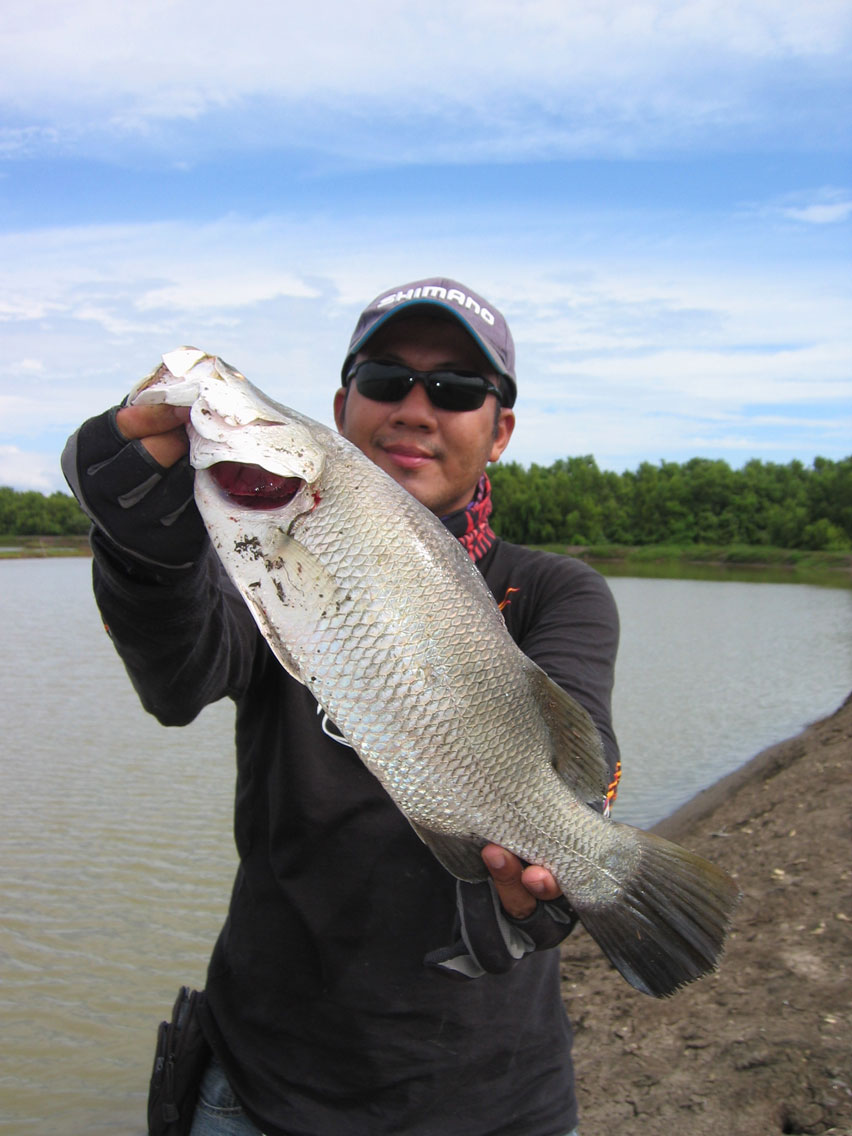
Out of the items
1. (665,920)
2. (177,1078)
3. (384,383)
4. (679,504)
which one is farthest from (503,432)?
(679,504)

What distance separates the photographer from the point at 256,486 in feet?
6.29

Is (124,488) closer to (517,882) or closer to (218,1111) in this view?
(517,882)

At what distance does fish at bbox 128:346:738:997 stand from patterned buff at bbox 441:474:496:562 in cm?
66

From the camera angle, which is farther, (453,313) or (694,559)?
(694,559)

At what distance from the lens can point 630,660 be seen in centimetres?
2058

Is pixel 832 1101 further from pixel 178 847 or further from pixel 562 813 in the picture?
pixel 178 847

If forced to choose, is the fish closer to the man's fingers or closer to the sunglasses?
the man's fingers

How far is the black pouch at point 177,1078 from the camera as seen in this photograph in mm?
2281

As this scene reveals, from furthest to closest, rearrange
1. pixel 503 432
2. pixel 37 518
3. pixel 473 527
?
pixel 37 518 < pixel 503 432 < pixel 473 527

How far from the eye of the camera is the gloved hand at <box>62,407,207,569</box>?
183 cm

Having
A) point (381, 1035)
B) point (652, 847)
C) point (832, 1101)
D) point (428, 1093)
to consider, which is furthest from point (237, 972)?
point (832, 1101)

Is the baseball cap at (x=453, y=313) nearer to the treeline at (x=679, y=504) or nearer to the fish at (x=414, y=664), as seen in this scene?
the fish at (x=414, y=664)

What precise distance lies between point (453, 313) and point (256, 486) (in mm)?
901

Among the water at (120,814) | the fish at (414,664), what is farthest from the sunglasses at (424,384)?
the water at (120,814)
